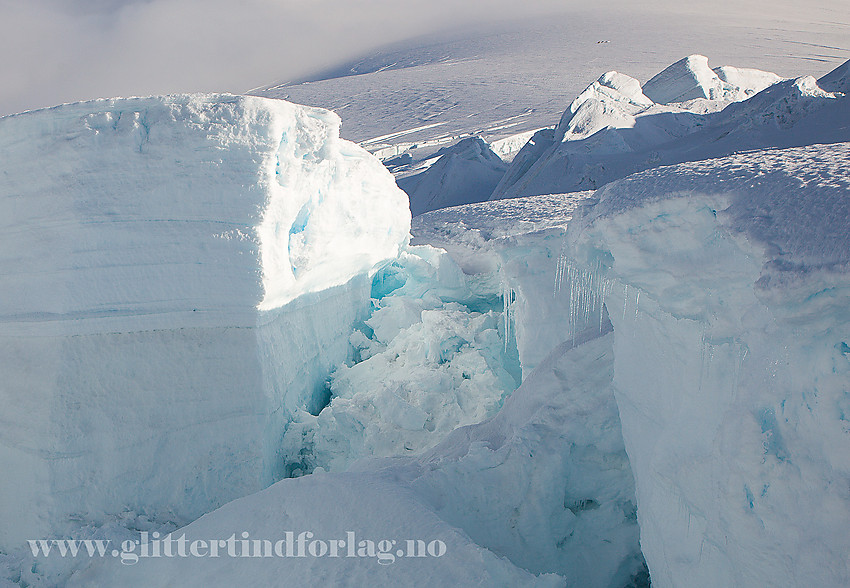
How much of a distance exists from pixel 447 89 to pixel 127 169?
25.4 metres

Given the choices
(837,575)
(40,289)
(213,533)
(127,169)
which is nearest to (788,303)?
(837,575)

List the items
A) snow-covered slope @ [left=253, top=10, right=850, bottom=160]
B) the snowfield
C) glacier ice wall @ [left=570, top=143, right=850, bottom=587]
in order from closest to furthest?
glacier ice wall @ [left=570, top=143, right=850, bottom=587] < the snowfield < snow-covered slope @ [left=253, top=10, right=850, bottom=160]

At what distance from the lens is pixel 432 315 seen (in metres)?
5.65

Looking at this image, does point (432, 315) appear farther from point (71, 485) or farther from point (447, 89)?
point (447, 89)

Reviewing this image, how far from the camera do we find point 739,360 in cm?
192

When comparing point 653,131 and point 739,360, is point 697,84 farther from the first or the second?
point 739,360

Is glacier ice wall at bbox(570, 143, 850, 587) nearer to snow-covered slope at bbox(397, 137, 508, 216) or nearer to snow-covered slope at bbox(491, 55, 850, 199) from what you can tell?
snow-covered slope at bbox(491, 55, 850, 199)

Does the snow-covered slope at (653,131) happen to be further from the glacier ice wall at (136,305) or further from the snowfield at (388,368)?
the glacier ice wall at (136,305)

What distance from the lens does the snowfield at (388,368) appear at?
1754mm

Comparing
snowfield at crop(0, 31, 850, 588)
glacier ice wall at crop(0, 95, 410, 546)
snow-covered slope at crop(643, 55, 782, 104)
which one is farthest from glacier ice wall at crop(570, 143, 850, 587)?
snow-covered slope at crop(643, 55, 782, 104)

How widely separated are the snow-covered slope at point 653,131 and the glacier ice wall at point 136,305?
19.3ft

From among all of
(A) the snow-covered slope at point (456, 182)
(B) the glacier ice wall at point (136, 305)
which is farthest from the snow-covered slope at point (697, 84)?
(B) the glacier ice wall at point (136, 305)

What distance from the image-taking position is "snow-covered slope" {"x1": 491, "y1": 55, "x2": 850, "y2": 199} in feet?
22.9

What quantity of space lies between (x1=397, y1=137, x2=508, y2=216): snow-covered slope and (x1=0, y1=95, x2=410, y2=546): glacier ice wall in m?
6.98
